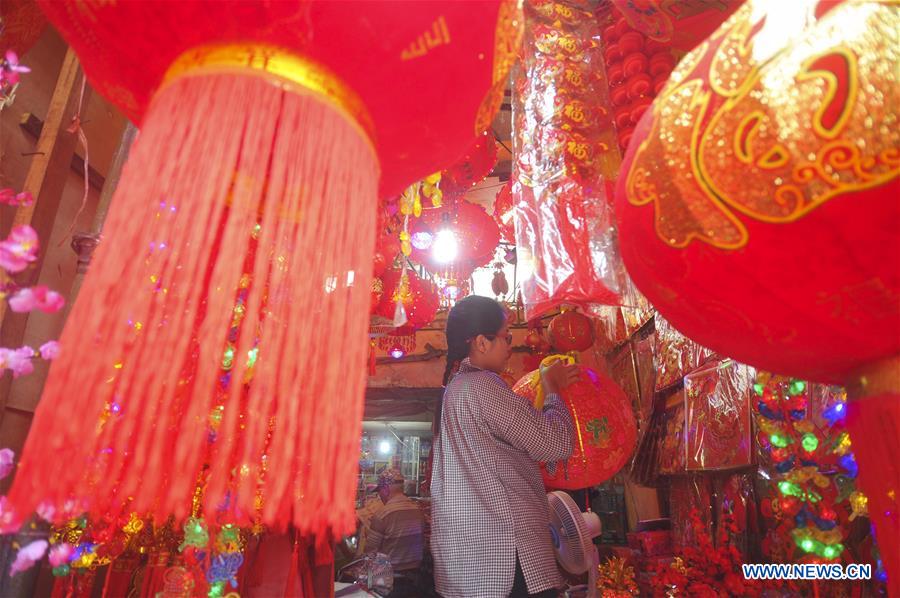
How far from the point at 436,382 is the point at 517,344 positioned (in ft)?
3.83

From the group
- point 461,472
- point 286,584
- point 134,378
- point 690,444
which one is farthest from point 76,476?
point 690,444

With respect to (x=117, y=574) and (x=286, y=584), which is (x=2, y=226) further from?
(x=286, y=584)

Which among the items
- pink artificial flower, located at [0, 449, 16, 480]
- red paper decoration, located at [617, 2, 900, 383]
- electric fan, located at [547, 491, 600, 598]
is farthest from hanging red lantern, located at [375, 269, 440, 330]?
red paper decoration, located at [617, 2, 900, 383]

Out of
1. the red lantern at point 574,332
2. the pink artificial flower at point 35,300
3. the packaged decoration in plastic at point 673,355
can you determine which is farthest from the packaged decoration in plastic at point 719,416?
the pink artificial flower at point 35,300

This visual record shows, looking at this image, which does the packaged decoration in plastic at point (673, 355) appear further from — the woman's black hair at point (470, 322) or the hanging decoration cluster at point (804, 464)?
the hanging decoration cluster at point (804, 464)

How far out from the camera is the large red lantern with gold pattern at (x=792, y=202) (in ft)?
1.99

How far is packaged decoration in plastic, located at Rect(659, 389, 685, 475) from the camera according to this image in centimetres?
299

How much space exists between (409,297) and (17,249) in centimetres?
216

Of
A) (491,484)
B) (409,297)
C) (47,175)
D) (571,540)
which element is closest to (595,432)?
(571,540)

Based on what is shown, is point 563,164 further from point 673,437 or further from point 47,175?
point 673,437

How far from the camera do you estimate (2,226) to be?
142 cm

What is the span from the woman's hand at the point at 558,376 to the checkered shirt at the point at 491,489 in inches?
5.9

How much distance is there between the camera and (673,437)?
319 cm

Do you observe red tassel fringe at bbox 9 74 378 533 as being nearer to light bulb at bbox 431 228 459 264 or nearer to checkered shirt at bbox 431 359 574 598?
checkered shirt at bbox 431 359 574 598
